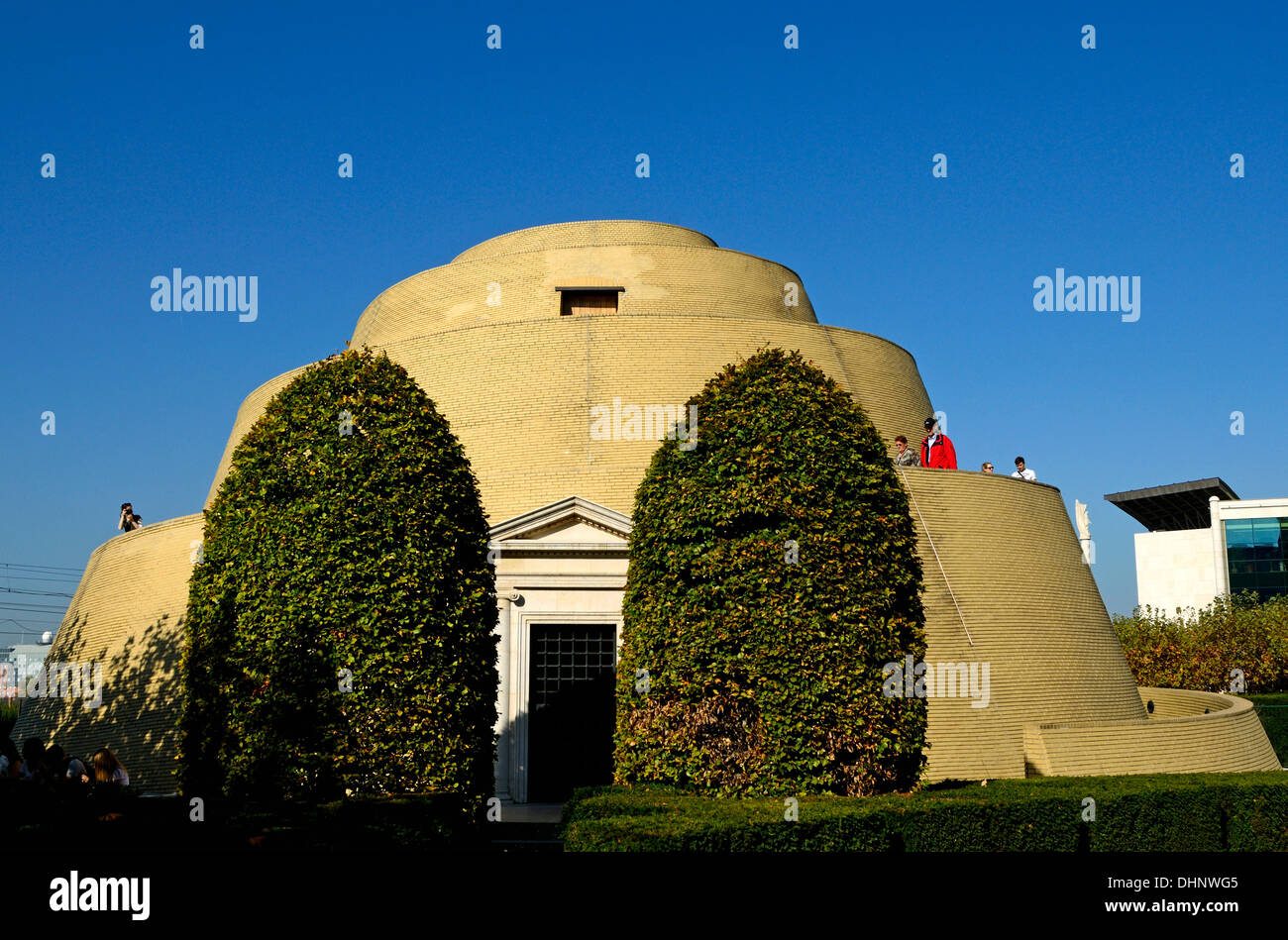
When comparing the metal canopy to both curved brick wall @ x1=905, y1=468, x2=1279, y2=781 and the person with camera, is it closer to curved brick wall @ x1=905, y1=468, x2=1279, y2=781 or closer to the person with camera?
curved brick wall @ x1=905, y1=468, x2=1279, y2=781

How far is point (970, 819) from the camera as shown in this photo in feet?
41.5

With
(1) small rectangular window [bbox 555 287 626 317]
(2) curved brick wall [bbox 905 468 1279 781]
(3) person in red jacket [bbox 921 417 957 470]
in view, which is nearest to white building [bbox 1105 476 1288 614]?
(2) curved brick wall [bbox 905 468 1279 781]

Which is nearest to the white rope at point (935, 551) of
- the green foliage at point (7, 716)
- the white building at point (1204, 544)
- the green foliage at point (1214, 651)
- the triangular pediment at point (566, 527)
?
the triangular pediment at point (566, 527)

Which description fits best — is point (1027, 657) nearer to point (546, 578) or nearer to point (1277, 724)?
point (546, 578)

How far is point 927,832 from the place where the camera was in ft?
40.2

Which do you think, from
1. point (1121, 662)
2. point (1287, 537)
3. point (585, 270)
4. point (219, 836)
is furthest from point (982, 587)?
point (1287, 537)

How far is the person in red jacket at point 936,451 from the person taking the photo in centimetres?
2452

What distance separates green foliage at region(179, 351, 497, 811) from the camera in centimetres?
1255

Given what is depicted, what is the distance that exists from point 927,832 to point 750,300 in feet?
64.4

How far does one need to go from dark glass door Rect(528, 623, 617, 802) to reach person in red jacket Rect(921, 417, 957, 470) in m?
8.85

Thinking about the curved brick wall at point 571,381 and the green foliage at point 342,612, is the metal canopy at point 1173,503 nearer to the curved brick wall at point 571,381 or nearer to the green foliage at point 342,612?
the curved brick wall at point 571,381

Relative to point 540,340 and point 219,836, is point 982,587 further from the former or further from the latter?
point 219,836

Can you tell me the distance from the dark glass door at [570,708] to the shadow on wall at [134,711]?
767 cm
